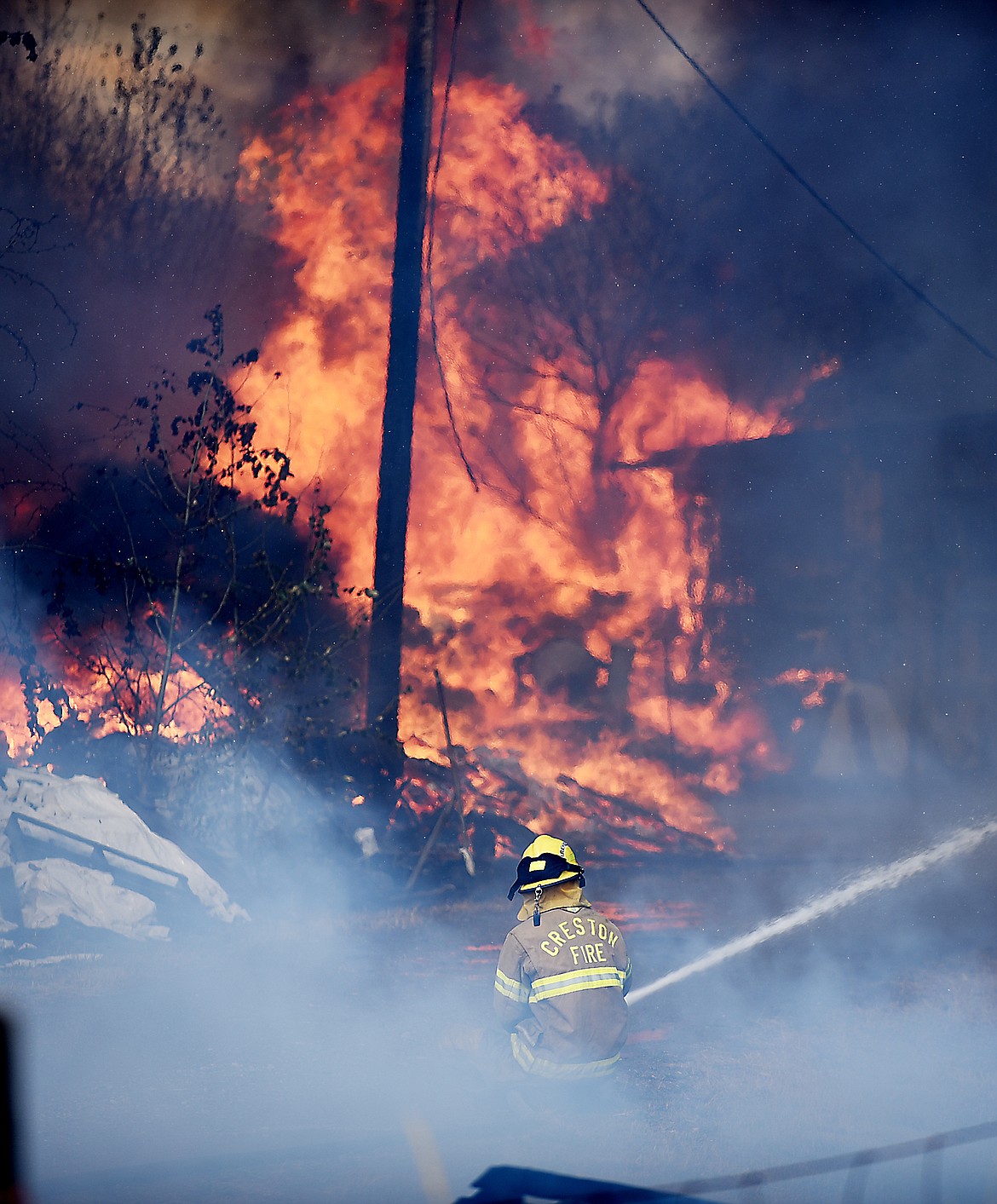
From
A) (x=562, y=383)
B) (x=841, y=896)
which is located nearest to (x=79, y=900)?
(x=841, y=896)

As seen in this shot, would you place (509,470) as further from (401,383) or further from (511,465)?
(401,383)

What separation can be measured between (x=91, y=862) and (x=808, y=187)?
996 centimetres

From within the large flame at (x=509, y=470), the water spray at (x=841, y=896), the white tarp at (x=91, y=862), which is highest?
the large flame at (x=509, y=470)

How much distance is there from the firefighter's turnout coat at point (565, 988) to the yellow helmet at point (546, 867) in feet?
0.21

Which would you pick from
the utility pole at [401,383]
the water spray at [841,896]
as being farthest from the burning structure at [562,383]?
the water spray at [841,896]

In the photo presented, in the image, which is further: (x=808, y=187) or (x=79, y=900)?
(x=808, y=187)

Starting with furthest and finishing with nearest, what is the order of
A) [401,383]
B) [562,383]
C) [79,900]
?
[562,383], [401,383], [79,900]

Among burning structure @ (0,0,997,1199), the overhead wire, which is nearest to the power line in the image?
burning structure @ (0,0,997,1199)

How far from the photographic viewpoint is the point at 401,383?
417 inches

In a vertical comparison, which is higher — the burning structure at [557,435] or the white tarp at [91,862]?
the burning structure at [557,435]

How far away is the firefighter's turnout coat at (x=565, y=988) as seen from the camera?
3818mm

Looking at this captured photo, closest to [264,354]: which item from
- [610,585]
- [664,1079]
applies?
[610,585]

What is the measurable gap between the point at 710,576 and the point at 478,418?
310cm

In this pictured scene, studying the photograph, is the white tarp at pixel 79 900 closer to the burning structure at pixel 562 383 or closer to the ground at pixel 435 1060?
the ground at pixel 435 1060
